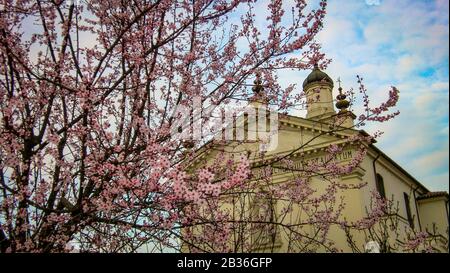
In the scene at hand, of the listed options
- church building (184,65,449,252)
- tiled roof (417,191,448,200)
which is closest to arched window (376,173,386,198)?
church building (184,65,449,252)

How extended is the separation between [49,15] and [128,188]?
360 cm

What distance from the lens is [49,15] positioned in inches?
272

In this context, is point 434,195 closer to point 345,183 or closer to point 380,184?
point 380,184

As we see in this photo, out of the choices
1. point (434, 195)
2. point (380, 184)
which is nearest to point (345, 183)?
point (380, 184)

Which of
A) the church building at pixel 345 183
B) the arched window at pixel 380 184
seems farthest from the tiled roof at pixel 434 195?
the arched window at pixel 380 184

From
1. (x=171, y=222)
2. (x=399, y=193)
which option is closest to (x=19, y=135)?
(x=171, y=222)

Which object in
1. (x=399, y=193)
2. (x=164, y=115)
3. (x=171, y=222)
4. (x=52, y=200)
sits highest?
(x=399, y=193)

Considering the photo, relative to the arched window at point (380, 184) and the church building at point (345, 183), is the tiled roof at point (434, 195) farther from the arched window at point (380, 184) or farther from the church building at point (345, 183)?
the arched window at point (380, 184)

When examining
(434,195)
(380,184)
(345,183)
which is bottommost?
(345,183)

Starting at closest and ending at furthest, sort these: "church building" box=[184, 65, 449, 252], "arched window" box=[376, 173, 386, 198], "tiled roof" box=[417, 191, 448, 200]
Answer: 1. "church building" box=[184, 65, 449, 252]
2. "arched window" box=[376, 173, 386, 198]
3. "tiled roof" box=[417, 191, 448, 200]

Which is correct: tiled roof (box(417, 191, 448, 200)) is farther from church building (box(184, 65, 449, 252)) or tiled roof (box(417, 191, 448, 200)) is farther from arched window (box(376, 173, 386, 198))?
Answer: arched window (box(376, 173, 386, 198))

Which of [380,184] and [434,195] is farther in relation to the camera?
[434,195]

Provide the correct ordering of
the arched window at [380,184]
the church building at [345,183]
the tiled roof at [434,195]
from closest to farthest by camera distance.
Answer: the church building at [345,183]
the arched window at [380,184]
the tiled roof at [434,195]
